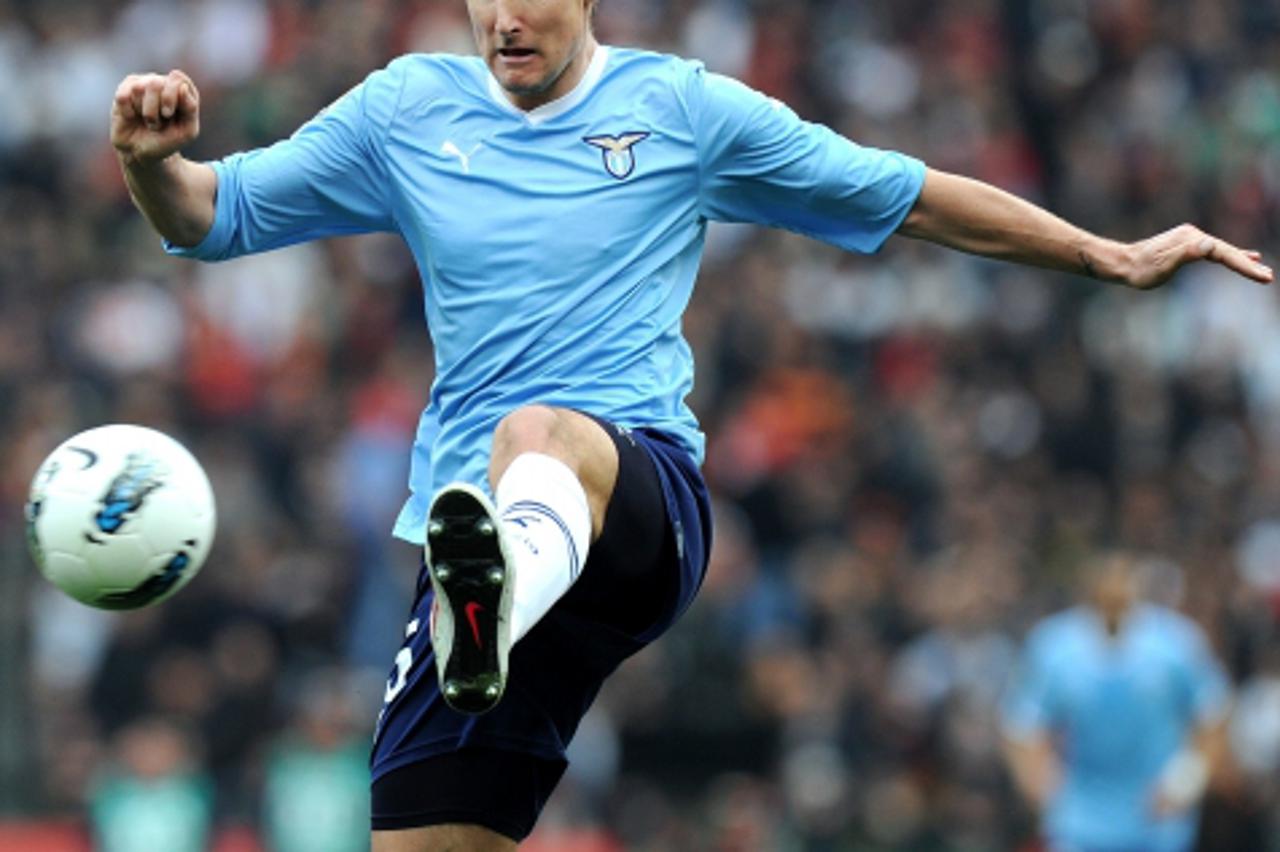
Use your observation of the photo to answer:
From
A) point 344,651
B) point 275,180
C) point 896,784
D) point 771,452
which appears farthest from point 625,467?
point 771,452

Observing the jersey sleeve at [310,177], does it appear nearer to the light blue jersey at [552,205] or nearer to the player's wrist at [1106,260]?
the light blue jersey at [552,205]

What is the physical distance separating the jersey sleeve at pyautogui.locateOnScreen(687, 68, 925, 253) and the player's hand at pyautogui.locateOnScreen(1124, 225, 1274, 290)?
560mm

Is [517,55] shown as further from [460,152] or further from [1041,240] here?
[1041,240]

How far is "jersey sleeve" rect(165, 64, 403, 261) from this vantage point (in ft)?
20.1

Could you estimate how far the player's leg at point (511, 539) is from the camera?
5195 millimetres

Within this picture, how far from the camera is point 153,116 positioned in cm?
577

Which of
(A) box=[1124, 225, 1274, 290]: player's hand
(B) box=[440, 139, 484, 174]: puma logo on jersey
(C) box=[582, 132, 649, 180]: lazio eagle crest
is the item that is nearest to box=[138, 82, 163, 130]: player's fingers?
(B) box=[440, 139, 484, 174]: puma logo on jersey

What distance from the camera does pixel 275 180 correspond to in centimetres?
612

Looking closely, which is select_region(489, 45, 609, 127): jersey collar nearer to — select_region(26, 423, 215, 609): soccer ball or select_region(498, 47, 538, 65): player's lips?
select_region(498, 47, 538, 65): player's lips

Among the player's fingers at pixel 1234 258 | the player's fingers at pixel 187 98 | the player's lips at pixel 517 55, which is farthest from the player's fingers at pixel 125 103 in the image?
the player's fingers at pixel 1234 258

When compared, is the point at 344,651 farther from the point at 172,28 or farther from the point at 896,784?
the point at 172,28

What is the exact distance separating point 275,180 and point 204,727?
766 centimetres

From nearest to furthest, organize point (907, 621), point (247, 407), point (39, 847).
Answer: point (39, 847) → point (907, 621) → point (247, 407)

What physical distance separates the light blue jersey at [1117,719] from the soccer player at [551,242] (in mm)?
5305
